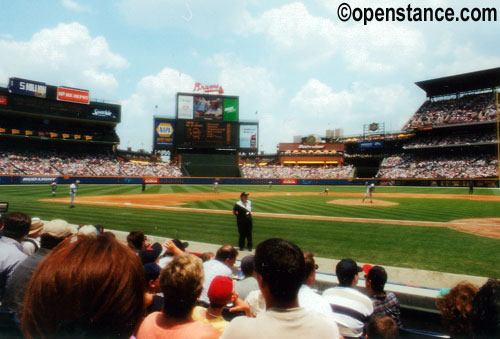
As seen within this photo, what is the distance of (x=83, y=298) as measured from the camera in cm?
151

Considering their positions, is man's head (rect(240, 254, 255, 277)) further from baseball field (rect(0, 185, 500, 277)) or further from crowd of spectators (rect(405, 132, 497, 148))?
crowd of spectators (rect(405, 132, 497, 148))

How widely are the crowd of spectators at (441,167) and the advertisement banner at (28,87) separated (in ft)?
210

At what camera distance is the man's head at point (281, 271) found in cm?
188

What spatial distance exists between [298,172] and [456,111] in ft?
106

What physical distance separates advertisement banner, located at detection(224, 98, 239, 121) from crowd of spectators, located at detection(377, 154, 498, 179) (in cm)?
3206

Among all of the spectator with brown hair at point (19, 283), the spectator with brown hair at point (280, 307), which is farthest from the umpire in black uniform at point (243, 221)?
the spectator with brown hair at point (280, 307)

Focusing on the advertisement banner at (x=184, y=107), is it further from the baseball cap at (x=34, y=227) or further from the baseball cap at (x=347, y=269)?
the baseball cap at (x=347, y=269)

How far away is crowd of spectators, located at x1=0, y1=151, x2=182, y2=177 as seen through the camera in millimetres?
45875

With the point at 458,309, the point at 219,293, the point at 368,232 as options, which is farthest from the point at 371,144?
the point at 219,293

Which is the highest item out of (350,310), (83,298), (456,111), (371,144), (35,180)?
(456,111)

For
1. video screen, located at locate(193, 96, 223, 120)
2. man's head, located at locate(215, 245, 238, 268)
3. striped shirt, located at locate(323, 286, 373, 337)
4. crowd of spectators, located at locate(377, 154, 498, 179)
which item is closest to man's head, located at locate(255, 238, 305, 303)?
striped shirt, located at locate(323, 286, 373, 337)

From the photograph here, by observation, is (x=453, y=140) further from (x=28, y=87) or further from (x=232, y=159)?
(x=28, y=87)

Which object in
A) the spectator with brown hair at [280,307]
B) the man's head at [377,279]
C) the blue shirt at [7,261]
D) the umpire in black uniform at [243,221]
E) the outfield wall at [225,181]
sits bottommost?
the outfield wall at [225,181]

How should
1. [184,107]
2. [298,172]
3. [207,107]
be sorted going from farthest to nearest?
[298,172], [207,107], [184,107]
